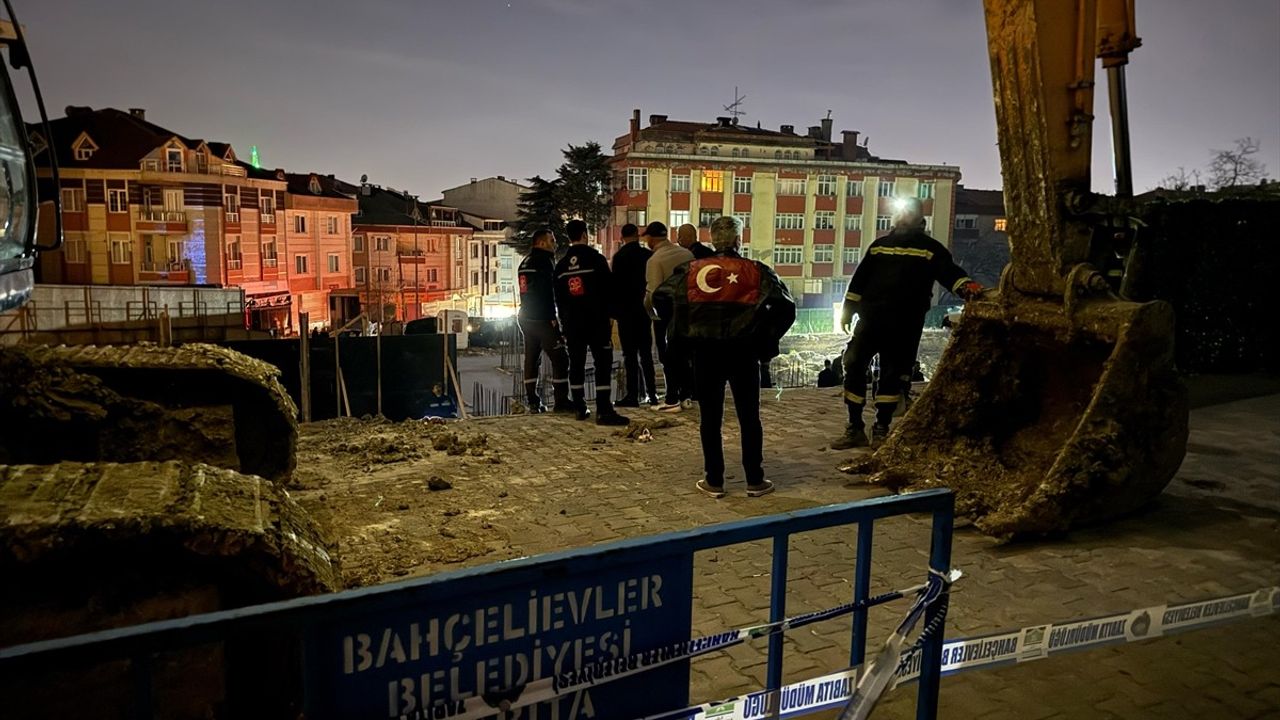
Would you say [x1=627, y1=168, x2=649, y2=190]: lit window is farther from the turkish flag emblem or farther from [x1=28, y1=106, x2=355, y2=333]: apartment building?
the turkish flag emblem

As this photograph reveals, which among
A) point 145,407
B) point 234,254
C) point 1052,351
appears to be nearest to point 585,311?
point 1052,351

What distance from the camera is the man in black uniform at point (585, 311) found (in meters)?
9.10

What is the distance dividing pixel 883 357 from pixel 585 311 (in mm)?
3217

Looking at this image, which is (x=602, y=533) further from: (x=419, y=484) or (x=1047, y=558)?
(x=1047, y=558)

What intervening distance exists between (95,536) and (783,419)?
25.0 ft

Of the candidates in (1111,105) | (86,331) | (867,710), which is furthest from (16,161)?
(86,331)

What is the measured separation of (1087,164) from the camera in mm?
6230

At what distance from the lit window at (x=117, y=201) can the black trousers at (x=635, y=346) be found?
38.1 metres

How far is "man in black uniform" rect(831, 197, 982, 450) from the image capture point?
24.8 feet

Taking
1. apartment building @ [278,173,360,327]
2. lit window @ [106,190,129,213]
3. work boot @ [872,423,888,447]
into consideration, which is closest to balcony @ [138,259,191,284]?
lit window @ [106,190,129,213]

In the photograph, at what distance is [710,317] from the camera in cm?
631

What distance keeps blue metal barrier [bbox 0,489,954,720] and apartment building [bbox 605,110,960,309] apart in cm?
4622

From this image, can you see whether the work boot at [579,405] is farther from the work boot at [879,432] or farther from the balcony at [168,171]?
the balcony at [168,171]

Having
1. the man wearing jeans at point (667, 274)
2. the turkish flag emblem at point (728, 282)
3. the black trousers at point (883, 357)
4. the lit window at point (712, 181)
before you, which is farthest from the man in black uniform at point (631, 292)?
the lit window at point (712, 181)
